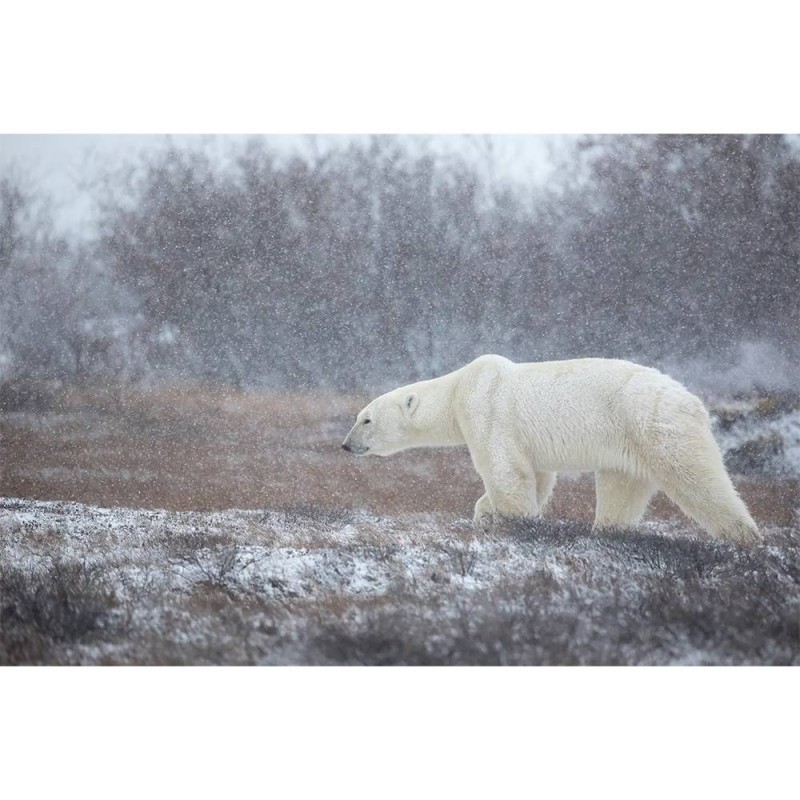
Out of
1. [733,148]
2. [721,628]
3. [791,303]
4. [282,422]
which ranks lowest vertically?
[721,628]

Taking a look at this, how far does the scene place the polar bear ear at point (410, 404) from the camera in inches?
203

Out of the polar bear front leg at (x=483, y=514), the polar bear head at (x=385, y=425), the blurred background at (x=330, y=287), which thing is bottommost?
the polar bear front leg at (x=483, y=514)

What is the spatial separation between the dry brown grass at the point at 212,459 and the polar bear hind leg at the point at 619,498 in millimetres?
174

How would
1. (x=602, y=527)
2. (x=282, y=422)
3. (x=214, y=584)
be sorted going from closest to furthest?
(x=214, y=584) → (x=602, y=527) → (x=282, y=422)

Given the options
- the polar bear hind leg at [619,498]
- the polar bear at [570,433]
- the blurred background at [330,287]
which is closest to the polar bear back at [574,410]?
the polar bear at [570,433]

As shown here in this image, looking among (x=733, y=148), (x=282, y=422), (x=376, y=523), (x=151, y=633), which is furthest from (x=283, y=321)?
(x=733, y=148)

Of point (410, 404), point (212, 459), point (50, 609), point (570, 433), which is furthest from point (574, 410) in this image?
point (50, 609)

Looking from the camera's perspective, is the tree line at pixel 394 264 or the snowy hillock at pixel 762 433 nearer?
the snowy hillock at pixel 762 433

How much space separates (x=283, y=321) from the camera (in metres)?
5.20

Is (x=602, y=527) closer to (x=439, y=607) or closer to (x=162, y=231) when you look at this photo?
(x=439, y=607)

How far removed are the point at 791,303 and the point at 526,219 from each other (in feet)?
5.52

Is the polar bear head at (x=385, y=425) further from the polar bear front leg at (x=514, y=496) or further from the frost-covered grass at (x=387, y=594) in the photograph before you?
the polar bear front leg at (x=514, y=496)

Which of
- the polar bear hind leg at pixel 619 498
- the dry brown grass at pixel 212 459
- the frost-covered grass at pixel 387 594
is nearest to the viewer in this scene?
the frost-covered grass at pixel 387 594

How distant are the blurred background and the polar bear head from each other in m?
0.10
